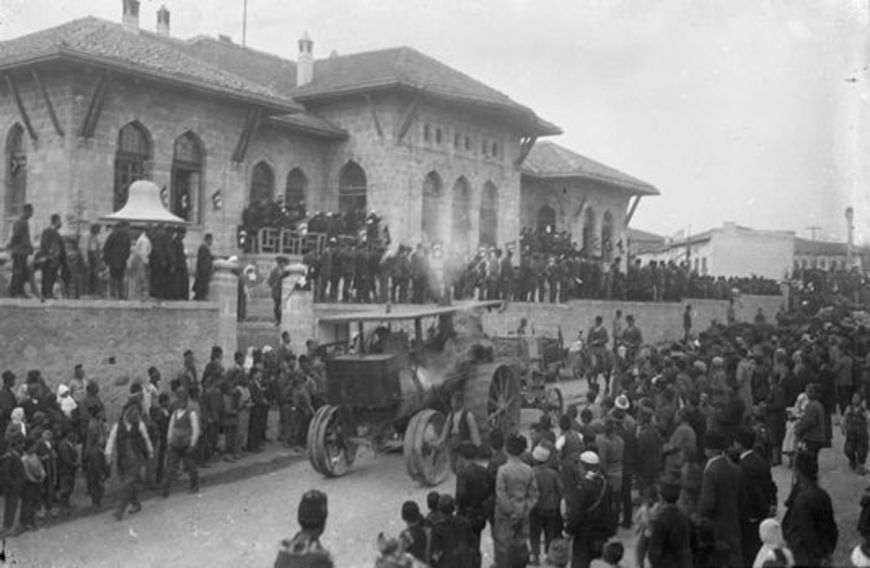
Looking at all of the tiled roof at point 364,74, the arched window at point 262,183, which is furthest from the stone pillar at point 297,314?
the tiled roof at point 364,74

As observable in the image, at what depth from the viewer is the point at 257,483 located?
12445mm

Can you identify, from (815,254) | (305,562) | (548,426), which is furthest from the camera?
(815,254)

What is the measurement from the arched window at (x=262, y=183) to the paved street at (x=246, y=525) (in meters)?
14.6

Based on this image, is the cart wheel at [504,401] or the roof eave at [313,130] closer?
the cart wheel at [504,401]

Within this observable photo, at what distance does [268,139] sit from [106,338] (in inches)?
482

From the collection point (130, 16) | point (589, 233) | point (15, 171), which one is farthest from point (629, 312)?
point (15, 171)

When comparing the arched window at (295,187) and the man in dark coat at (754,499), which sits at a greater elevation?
the arched window at (295,187)

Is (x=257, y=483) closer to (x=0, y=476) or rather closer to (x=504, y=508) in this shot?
(x=0, y=476)

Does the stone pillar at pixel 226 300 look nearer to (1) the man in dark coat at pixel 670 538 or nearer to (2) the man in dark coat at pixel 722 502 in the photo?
(2) the man in dark coat at pixel 722 502

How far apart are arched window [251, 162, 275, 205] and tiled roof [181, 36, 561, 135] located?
309 centimetres

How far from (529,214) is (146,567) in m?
27.9

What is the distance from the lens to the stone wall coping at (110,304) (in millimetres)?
13914

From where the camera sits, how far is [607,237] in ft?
127

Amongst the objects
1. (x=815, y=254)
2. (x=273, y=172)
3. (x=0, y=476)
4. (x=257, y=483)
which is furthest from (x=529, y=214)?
(x=815, y=254)
